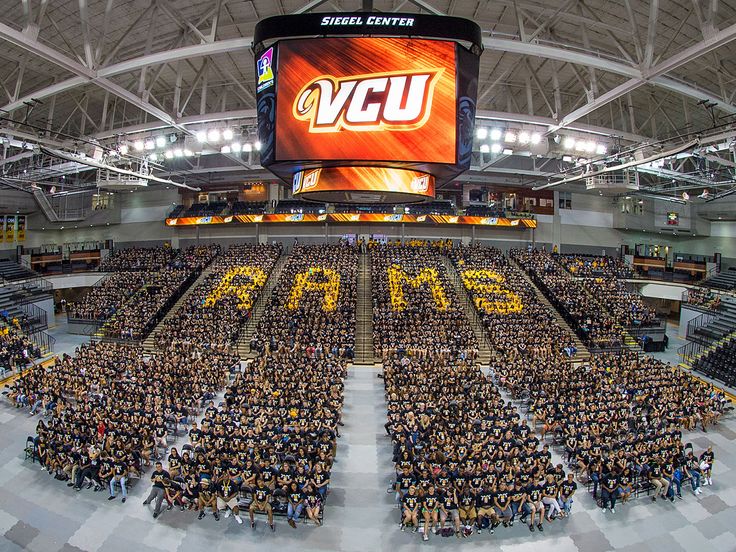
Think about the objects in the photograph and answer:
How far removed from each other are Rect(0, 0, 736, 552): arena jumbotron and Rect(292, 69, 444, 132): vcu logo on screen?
0.04 m

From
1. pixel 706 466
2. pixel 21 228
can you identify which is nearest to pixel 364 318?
pixel 706 466

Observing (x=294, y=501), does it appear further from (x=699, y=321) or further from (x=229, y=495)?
(x=699, y=321)

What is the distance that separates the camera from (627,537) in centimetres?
1066

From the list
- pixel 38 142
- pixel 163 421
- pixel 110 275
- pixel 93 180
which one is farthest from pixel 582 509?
pixel 93 180

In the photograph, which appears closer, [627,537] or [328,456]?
[627,537]

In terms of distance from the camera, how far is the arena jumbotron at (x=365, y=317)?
9227mm

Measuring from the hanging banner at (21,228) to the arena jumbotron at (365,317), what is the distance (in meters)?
1.33

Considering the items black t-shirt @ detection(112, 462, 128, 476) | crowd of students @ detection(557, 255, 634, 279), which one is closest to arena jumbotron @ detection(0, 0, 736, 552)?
black t-shirt @ detection(112, 462, 128, 476)

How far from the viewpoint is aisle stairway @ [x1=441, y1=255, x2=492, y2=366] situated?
24939mm

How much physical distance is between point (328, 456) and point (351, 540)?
2.31 meters

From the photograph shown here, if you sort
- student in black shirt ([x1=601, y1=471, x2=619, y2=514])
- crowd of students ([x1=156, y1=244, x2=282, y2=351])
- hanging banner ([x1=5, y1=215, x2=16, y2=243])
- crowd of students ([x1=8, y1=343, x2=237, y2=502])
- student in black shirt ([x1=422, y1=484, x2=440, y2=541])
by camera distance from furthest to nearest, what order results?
hanging banner ([x1=5, y1=215, x2=16, y2=243]) < crowd of students ([x1=156, y1=244, x2=282, y2=351]) < crowd of students ([x1=8, y1=343, x2=237, y2=502]) < student in black shirt ([x1=601, y1=471, x2=619, y2=514]) < student in black shirt ([x1=422, y1=484, x2=440, y2=541])

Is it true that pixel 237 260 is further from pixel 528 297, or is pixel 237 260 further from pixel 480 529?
pixel 480 529

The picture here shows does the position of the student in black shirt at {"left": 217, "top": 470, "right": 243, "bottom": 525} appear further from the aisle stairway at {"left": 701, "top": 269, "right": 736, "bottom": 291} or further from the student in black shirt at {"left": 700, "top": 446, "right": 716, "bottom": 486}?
the aisle stairway at {"left": 701, "top": 269, "right": 736, "bottom": 291}

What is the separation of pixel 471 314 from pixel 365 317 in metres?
6.69
